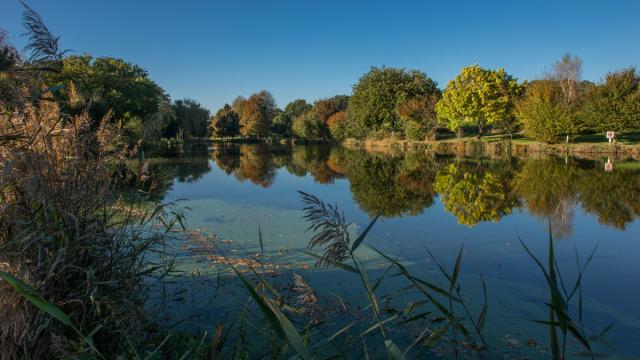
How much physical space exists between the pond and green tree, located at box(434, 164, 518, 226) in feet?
0.16

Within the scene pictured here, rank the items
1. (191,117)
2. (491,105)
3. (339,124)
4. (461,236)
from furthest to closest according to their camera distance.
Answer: (191,117) → (339,124) → (491,105) → (461,236)

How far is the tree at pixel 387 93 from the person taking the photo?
5616cm

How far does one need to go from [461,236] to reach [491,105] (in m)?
39.3

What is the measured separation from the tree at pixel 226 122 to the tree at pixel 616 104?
6705 centimetres

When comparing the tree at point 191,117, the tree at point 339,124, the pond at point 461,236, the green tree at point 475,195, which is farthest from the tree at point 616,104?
the tree at point 191,117

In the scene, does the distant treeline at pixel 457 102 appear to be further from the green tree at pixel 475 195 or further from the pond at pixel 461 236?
the green tree at pixel 475 195

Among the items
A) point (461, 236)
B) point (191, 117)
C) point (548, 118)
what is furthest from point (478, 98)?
point (191, 117)

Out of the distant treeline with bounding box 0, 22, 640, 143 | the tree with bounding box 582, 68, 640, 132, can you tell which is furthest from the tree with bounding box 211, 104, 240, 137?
the tree with bounding box 582, 68, 640, 132

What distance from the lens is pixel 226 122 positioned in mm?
87562

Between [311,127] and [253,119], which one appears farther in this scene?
[253,119]

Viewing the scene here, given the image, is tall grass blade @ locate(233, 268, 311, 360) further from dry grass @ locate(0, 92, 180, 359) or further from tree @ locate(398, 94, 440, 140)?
tree @ locate(398, 94, 440, 140)

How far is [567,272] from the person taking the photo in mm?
7914

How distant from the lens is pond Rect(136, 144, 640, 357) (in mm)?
5961

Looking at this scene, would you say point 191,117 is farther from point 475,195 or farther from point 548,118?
point 475,195
